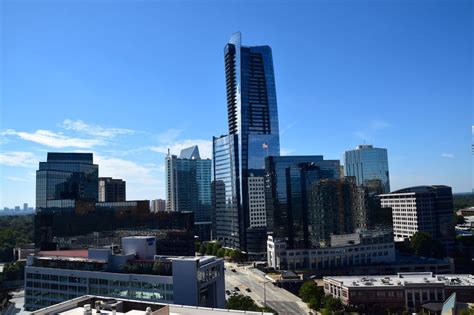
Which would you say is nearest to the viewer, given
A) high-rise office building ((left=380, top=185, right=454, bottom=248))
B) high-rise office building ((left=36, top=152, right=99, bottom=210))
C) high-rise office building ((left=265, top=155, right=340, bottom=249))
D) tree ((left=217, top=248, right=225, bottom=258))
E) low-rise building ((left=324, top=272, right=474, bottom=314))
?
low-rise building ((left=324, top=272, right=474, bottom=314))

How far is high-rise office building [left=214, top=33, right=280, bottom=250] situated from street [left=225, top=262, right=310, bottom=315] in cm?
4625

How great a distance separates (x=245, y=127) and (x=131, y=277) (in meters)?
127

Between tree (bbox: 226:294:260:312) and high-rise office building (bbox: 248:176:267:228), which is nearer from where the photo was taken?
tree (bbox: 226:294:260:312)

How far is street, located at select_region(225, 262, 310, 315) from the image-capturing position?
3344 inches

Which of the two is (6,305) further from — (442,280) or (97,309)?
(442,280)

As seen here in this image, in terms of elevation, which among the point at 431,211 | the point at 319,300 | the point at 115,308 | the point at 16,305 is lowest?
the point at 16,305

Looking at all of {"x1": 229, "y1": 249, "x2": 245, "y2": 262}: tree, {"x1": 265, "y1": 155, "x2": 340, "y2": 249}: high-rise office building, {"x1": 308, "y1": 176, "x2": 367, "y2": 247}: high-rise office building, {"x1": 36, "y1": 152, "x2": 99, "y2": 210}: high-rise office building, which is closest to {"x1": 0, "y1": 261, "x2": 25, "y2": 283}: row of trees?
{"x1": 36, "y1": 152, "x2": 99, "y2": 210}: high-rise office building

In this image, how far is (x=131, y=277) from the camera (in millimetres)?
62812

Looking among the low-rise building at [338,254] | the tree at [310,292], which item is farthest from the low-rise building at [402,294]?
the low-rise building at [338,254]

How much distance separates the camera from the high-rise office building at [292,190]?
147250mm

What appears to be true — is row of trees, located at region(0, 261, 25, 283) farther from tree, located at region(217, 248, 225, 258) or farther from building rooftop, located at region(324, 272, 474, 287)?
building rooftop, located at region(324, 272, 474, 287)

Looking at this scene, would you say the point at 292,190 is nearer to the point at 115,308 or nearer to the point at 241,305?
the point at 241,305

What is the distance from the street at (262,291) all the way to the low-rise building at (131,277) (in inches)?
1013

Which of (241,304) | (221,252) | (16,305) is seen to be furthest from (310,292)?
(221,252)
